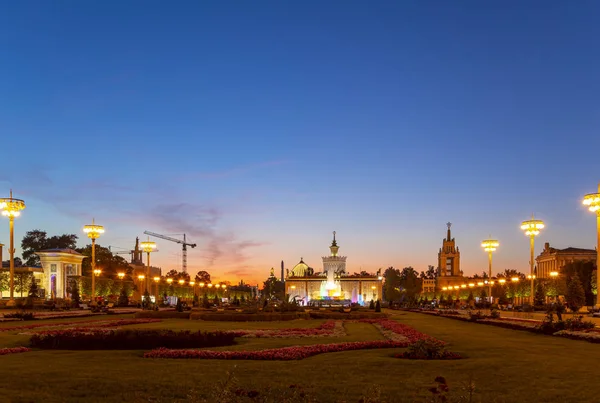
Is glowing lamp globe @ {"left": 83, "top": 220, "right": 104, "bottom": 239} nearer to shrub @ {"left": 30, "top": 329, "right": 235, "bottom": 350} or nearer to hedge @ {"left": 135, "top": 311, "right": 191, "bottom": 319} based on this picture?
hedge @ {"left": 135, "top": 311, "right": 191, "bottom": 319}

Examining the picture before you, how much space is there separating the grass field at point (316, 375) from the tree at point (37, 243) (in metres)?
118

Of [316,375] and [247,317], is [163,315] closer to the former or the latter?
[247,317]

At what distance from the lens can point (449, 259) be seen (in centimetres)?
A: 18438

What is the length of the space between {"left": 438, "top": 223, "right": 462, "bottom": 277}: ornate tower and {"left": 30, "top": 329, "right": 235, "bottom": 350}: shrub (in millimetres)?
168640

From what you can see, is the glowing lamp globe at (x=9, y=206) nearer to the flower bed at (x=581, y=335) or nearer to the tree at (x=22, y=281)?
the flower bed at (x=581, y=335)

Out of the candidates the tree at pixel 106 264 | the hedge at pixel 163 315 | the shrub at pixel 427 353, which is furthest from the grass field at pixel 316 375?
the tree at pixel 106 264

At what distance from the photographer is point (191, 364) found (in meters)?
15.2

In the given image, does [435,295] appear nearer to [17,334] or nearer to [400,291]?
[400,291]

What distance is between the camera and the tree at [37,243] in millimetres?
125312

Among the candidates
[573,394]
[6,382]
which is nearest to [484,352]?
[573,394]

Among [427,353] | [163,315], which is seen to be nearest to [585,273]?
[163,315]

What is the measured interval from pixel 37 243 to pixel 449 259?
117 meters

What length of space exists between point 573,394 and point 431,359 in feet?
17.1

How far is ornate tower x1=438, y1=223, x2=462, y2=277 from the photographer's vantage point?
183375 millimetres
